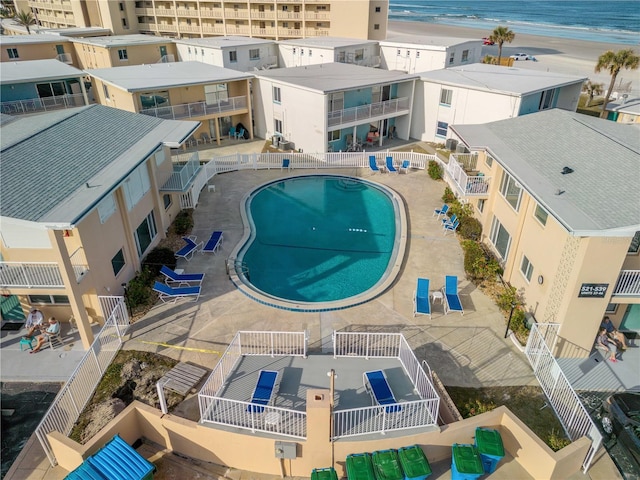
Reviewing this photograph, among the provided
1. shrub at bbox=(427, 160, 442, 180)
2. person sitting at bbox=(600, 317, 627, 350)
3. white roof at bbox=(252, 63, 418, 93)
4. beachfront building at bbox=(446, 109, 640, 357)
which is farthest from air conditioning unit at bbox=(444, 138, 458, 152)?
person sitting at bbox=(600, 317, 627, 350)

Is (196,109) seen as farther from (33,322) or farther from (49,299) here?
(33,322)

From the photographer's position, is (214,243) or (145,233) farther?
(214,243)

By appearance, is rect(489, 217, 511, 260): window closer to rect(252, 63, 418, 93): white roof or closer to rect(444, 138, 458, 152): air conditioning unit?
rect(444, 138, 458, 152): air conditioning unit

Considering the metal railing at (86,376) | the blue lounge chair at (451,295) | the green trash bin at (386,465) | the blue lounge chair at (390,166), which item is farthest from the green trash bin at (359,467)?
the blue lounge chair at (390,166)

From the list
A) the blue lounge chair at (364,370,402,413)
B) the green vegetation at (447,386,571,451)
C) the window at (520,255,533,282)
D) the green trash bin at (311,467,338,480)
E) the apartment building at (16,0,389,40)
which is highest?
the apartment building at (16,0,389,40)

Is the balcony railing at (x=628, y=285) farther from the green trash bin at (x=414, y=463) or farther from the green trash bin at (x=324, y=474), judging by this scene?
the green trash bin at (x=324, y=474)

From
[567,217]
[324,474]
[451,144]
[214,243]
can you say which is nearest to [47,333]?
[214,243]
